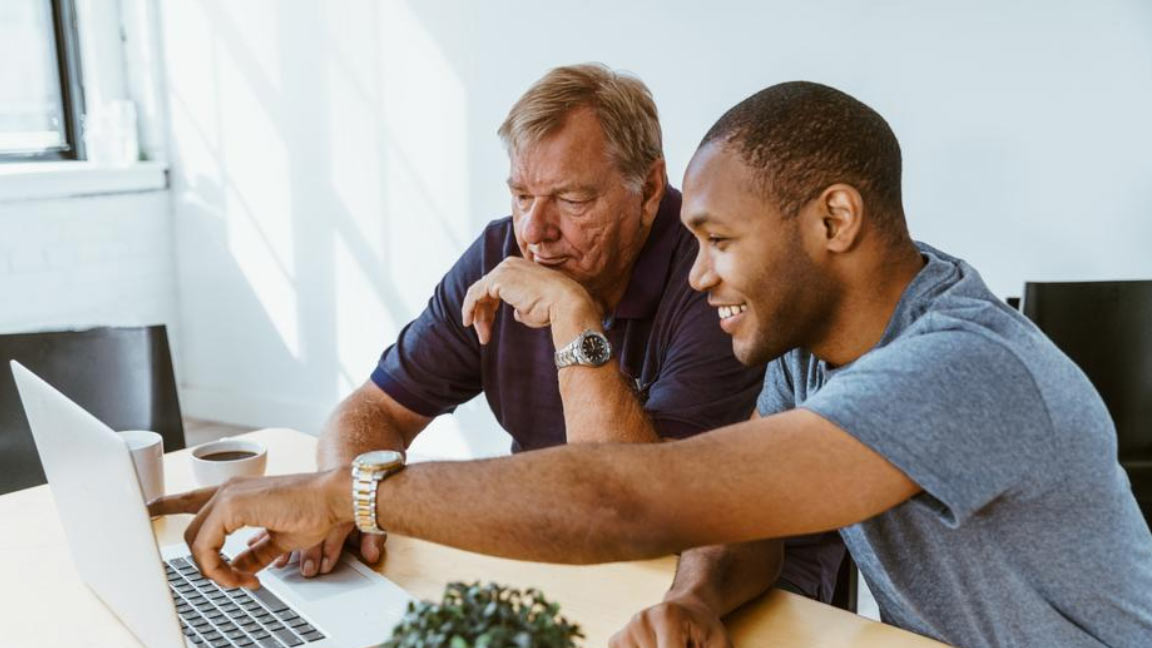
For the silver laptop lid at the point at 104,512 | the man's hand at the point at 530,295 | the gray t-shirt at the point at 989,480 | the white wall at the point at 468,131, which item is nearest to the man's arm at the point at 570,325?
the man's hand at the point at 530,295

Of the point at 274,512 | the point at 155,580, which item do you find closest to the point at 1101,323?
the point at 274,512

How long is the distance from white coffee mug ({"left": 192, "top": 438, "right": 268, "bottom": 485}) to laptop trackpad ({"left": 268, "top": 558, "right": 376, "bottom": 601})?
24 cm

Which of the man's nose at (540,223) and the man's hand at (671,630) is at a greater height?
the man's nose at (540,223)

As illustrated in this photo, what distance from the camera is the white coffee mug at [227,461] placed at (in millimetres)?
1505

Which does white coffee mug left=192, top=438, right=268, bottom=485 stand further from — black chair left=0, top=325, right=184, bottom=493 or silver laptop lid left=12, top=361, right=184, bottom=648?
black chair left=0, top=325, right=184, bottom=493

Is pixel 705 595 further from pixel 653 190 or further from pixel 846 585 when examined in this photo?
pixel 653 190

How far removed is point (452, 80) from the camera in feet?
11.5

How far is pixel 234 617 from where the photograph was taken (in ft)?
3.85

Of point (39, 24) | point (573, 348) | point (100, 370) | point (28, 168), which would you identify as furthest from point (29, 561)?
point (39, 24)

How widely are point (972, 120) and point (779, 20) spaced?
1.83 ft

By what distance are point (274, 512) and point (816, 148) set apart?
2.13ft

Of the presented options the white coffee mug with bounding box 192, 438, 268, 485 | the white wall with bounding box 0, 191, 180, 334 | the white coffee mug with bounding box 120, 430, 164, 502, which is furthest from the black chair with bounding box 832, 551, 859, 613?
the white wall with bounding box 0, 191, 180, 334

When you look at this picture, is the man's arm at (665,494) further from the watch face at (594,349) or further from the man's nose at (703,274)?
the watch face at (594,349)

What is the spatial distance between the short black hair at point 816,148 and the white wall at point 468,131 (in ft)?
5.32
